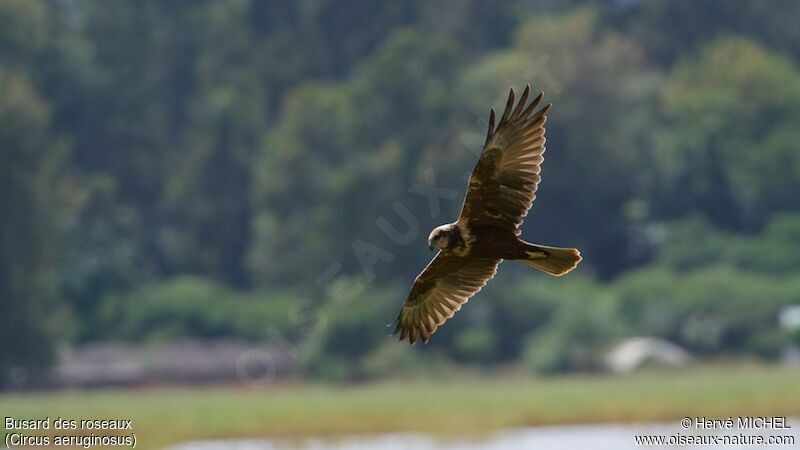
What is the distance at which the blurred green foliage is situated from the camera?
36938mm

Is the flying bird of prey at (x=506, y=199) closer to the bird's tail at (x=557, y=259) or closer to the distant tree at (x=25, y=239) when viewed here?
the bird's tail at (x=557, y=259)

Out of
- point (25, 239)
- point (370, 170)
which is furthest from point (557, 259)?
point (370, 170)

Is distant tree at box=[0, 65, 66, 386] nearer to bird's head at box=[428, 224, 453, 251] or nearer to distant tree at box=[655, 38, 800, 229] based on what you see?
distant tree at box=[655, 38, 800, 229]

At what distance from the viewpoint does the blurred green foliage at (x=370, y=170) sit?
121 feet

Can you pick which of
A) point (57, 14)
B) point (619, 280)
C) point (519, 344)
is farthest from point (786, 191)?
point (57, 14)

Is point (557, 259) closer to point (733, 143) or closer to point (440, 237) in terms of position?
point (440, 237)

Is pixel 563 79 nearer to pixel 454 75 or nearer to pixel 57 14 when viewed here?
pixel 454 75

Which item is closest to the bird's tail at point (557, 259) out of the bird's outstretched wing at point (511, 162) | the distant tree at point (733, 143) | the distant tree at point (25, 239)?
the bird's outstretched wing at point (511, 162)

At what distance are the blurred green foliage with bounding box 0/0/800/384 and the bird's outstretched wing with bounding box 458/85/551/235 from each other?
2374cm

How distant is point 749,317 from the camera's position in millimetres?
35844

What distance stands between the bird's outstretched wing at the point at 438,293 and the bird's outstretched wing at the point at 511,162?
2.98 ft

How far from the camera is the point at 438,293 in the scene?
12.2m

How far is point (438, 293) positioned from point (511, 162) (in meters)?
1.49

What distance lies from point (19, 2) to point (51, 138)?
488 centimetres
